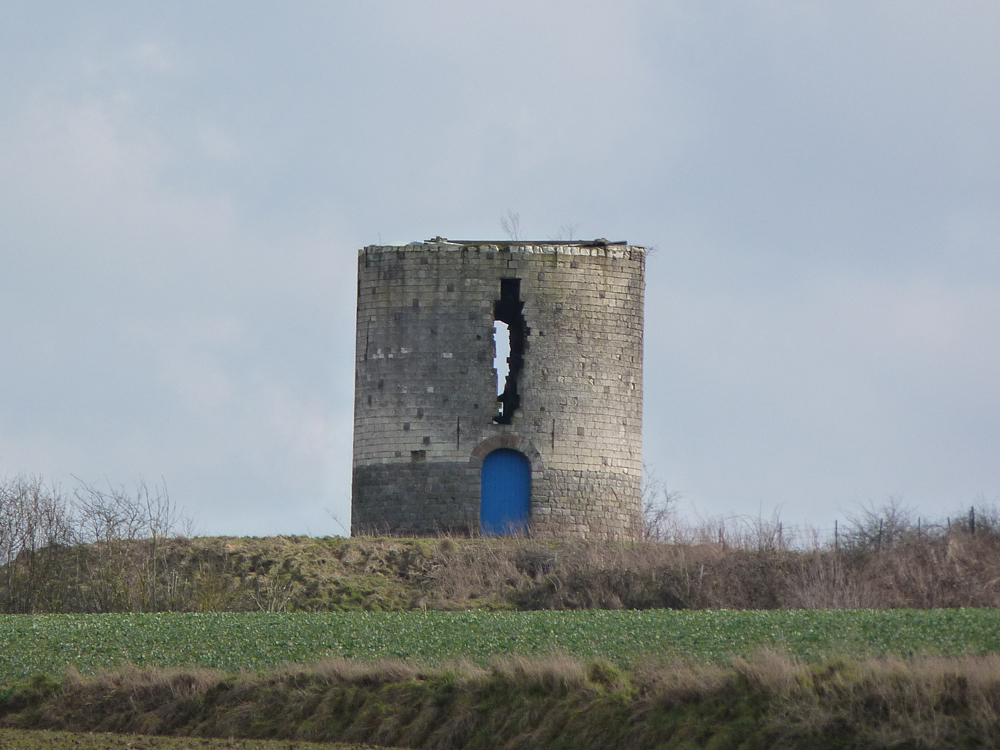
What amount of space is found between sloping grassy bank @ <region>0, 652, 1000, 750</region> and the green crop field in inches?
26.5

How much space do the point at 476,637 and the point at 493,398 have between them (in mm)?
10150

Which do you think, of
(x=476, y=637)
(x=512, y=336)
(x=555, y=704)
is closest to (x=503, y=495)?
(x=512, y=336)

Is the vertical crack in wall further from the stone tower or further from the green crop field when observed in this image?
the green crop field

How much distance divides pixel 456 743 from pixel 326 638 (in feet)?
12.5

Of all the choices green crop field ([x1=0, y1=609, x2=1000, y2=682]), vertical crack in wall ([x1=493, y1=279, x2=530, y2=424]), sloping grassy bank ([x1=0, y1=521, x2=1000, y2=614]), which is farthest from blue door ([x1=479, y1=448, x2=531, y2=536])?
green crop field ([x1=0, y1=609, x2=1000, y2=682])

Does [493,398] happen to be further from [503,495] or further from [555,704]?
[555,704]

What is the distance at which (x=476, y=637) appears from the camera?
17.0 m

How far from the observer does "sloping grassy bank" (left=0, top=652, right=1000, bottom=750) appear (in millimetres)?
12266

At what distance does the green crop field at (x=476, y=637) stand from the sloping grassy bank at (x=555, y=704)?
0.67 metres

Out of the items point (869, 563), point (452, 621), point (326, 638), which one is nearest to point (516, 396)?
point (869, 563)

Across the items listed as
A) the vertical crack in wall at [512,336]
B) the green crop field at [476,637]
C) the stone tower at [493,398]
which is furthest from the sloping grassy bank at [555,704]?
the vertical crack in wall at [512,336]

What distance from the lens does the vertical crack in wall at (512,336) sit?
27.1 m

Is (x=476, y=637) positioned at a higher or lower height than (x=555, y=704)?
Result: higher

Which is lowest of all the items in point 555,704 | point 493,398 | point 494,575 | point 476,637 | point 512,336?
point 555,704
